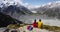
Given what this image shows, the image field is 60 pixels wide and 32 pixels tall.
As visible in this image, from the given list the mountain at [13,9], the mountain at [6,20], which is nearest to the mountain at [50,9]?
the mountain at [13,9]

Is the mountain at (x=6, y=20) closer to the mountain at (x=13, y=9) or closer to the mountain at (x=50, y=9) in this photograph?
the mountain at (x=13, y=9)

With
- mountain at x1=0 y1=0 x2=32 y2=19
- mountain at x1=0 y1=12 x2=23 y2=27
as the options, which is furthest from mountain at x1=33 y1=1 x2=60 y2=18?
mountain at x1=0 y1=12 x2=23 y2=27

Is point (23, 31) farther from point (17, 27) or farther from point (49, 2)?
point (49, 2)

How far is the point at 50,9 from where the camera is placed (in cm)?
318

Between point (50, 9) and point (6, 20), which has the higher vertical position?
point (50, 9)

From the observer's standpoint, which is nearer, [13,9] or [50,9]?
[50,9]

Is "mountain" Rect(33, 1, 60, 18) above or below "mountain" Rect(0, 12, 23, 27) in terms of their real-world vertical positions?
above

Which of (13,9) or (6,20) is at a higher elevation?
(13,9)

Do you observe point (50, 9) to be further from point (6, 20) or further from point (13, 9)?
point (6, 20)

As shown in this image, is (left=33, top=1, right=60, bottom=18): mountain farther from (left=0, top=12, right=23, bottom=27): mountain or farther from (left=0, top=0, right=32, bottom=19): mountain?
(left=0, top=12, right=23, bottom=27): mountain

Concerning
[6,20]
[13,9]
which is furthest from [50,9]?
[6,20]

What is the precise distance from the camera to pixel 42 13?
10.5 feet

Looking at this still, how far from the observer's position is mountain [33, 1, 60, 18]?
316cm

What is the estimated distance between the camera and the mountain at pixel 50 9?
316cm
